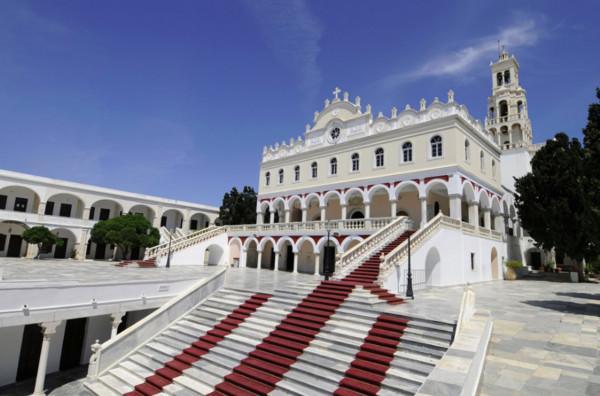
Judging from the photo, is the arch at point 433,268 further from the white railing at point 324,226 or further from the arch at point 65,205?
the arch at point 65,205

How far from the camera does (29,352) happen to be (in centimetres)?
1190

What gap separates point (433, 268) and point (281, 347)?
1193 centimetres

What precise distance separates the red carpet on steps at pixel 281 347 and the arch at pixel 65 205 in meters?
31.3

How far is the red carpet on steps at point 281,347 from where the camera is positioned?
315 inches

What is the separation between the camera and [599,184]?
11867mm

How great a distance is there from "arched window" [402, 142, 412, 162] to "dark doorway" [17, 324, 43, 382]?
21751 mm

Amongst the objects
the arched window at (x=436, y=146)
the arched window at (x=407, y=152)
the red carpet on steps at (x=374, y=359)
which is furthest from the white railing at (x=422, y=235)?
the arched window at (x=407, y=152)

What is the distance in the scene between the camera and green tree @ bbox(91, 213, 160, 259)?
88.1 ft

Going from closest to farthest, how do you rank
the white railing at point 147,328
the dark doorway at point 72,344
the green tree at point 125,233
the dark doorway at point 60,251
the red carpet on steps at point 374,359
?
1. the red carpet on steps at point 374,359
2. the white railing at point 147,328
3. the dark doorway at point 72,344
4. the green tree at point 125,233
5. the dark doorway at point 60,251

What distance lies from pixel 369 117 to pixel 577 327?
19.4 meters

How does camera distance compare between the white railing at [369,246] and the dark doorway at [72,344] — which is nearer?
the dark doorway at [72,344]

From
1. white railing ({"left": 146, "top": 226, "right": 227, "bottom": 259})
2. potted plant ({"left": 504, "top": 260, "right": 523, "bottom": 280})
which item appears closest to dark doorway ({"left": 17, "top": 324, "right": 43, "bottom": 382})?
white railing ({"left": 146, "top": 226, "right": 227, "bottom": 259})

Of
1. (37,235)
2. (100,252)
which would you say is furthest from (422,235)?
(100,252)

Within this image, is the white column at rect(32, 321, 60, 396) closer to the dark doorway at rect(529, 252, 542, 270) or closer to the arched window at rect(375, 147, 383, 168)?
the arched window at rect(375, 147, 383, 168)
